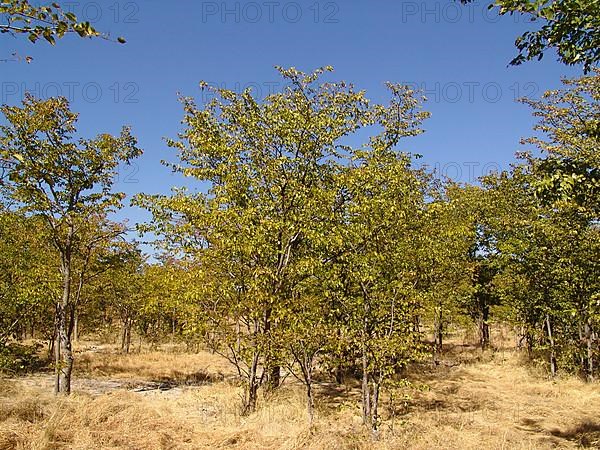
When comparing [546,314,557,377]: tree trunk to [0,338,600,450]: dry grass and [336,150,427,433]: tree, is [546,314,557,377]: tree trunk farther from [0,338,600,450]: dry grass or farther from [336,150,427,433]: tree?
[336,150,427,433]: tree

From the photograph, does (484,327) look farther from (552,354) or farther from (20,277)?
(20,277)

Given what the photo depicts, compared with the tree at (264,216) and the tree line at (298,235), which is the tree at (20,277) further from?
the tree at (264,216)

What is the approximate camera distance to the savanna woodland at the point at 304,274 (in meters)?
8.66

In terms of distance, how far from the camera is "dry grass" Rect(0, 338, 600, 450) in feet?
27.1

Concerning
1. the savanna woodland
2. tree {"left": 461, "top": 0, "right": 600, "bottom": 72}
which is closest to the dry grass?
the savanna woodland

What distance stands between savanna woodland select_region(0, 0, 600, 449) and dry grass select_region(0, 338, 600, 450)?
0.07 metres

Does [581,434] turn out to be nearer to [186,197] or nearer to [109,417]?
[109,417]

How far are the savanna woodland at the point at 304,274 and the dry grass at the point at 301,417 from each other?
2.8 inches

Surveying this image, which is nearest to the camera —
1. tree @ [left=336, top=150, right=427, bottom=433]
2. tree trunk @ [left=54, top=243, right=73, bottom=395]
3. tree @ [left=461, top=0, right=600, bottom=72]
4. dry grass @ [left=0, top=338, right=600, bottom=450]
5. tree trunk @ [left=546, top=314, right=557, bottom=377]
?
tree @ [left=461, top=0, right=600, bottom=72]

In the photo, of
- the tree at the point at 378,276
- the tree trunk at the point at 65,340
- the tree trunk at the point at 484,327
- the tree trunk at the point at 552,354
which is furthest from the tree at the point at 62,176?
the tree trunk at the point at 484,327

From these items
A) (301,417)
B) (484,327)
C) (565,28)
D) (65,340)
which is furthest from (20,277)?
(484,327)

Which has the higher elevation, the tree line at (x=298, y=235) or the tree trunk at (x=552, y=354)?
the tree line at (x=298, y=235)

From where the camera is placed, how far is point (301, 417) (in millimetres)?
11391

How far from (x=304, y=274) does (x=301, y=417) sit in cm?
370
